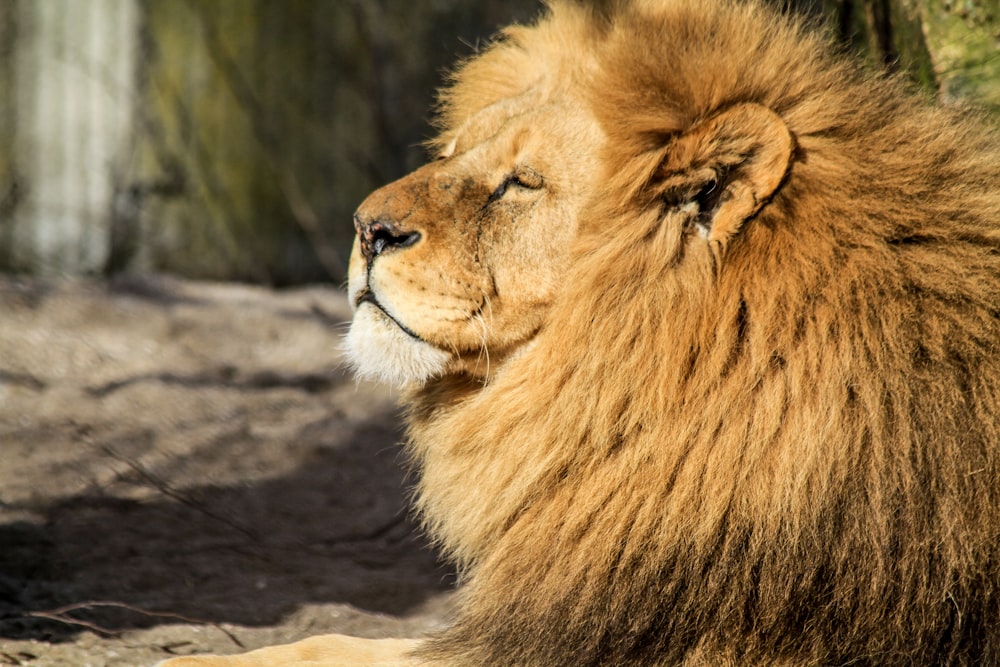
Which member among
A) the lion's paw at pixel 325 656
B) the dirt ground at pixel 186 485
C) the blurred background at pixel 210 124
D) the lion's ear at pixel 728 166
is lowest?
the dirt ground at pixel 186 485

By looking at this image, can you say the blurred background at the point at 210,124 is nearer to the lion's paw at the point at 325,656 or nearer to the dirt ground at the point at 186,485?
the dirt ground at the point at 186,485

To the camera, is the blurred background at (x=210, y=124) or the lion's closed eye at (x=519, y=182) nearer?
the lion's closed eye at (x=519, y=182)

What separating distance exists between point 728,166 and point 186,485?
83.0 inches

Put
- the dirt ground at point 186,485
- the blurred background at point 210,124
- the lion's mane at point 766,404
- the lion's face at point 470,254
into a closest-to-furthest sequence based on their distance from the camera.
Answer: the lion's mane at point 766,404
the lion's face at point 470,254
the dirt ground at point 186,485
the blurred background at point 210,124

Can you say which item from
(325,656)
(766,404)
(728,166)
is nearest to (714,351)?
(766,404)

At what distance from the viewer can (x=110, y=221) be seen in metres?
5.56

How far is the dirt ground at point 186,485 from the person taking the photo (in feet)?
9.08

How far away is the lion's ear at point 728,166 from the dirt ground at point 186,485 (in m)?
1.41

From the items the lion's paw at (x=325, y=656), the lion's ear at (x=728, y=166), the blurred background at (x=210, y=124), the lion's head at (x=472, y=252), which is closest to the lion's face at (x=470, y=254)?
the lion's head at (x=472, y=252)

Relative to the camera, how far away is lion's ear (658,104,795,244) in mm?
2002

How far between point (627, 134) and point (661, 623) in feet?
2.97

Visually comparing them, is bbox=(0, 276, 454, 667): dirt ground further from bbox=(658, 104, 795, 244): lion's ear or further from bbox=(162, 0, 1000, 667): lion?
bbox=(658, 104, 795, 244): lion's ear

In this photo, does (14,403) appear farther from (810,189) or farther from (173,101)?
(810,189)

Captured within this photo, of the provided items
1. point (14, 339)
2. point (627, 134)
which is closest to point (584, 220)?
point (627, 134)
